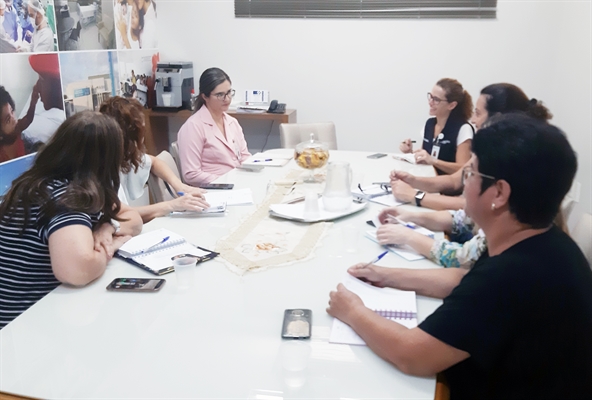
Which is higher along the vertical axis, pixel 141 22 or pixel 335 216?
pixel 141 22

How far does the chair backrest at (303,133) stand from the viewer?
12.2 ft

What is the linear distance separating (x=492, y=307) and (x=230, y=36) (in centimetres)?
399

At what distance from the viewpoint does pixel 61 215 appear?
1391mm

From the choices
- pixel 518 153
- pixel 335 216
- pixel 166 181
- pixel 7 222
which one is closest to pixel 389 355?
pixel 518 153

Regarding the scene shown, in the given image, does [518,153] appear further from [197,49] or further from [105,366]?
[197,49]

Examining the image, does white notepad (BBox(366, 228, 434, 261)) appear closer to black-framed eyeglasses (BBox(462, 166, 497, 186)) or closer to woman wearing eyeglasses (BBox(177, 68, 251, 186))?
black-framed eyeglasses (BBox(462, 166, 497, 186))

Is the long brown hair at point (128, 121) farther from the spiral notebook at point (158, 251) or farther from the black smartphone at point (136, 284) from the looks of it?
the black smartphone at point (136, 284)

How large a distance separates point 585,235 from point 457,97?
1.55 meters

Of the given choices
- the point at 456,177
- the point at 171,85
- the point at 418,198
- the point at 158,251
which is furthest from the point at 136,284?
the point at 171,85

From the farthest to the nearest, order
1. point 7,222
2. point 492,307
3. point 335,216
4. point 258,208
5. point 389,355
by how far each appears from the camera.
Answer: point 258,208, point 335,216, point 7,222, point 389,355, point 492,307

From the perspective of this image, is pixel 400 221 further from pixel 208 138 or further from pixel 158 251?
pixel 208 138

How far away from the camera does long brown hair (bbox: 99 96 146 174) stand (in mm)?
2242

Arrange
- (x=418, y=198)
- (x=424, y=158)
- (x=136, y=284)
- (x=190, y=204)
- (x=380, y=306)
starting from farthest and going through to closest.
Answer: (x=424, y=158)
(x=418, y=198)
(x=190, y=204)
(x=136, y=284)
(x=380, y=306)

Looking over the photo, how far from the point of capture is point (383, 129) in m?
4.43
